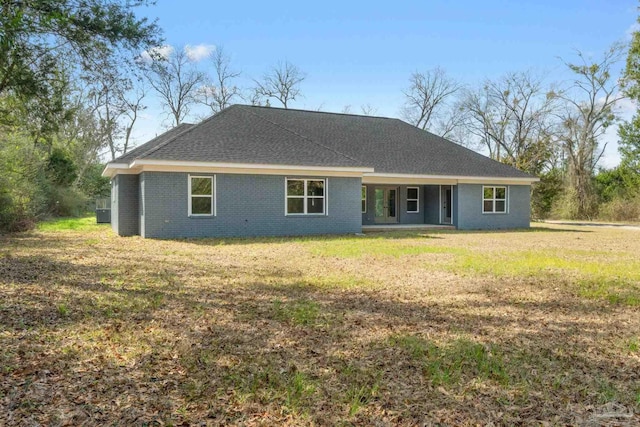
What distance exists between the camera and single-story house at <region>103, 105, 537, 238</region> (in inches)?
621

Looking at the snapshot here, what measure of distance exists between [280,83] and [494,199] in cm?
2534

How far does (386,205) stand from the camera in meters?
23.5

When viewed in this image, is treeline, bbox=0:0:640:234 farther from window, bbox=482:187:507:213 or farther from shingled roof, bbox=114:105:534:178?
window, bbox=482:187:507:213

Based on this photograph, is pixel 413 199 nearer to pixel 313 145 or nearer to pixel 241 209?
pixel 313 145

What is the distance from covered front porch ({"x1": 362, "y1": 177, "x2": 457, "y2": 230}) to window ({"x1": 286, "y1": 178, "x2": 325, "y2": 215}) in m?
5.08

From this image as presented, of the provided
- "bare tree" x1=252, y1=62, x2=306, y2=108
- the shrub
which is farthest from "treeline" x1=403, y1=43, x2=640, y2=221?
"bare tree" x1=252, y1=62, x2=306, y2=108


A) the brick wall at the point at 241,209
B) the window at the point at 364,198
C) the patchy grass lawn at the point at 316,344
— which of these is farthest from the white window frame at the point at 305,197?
the patchy grass lawn at the point at 316,344

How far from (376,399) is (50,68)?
979 cm

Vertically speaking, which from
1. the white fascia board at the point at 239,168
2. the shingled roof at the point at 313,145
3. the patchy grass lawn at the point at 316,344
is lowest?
the patchy grass lawn at the point at 316,344

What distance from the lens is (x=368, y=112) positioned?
1810 inches

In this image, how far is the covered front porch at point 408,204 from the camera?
22.8 metres

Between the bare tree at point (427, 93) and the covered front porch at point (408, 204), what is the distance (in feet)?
69.1

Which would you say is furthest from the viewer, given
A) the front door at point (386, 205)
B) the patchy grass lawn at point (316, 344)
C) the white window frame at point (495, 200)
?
the front door at point (386, 205)

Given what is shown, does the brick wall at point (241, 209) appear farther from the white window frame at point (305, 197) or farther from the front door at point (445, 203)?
the front door at point (445, 203)
